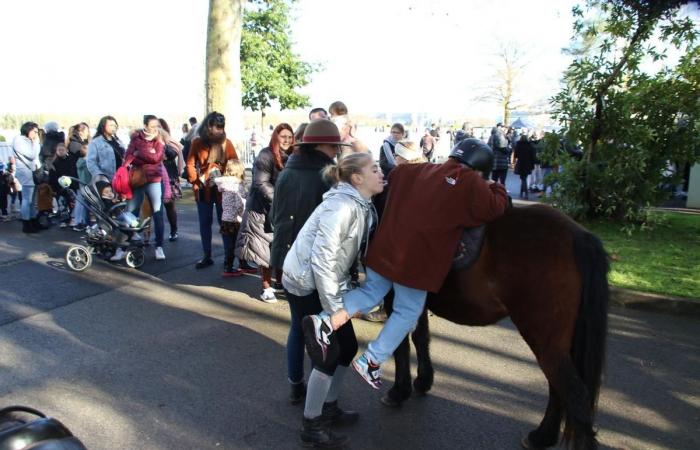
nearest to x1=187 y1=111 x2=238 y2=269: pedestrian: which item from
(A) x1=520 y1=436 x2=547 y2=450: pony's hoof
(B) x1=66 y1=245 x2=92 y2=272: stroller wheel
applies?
(B) x1=66 y1=245 x2=92 y2=272: stroller wheel

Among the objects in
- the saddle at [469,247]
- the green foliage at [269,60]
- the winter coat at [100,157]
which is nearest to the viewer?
the saddle at [469,247]

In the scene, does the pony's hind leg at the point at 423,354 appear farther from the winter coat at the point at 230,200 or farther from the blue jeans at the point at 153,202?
the blue jeans at the point at 153,202

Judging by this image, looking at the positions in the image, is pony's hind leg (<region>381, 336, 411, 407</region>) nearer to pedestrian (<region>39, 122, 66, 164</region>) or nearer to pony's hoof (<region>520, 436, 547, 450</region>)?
pony's hoof (<region>520, 436, 547, 450</region>)

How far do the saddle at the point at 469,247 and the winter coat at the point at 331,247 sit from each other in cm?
56

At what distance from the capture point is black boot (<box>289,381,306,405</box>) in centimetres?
368

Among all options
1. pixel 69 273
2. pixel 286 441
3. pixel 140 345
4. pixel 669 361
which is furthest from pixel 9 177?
pixel 669 361

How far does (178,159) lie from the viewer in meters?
9.60

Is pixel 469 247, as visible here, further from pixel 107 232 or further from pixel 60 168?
pixel 60 168

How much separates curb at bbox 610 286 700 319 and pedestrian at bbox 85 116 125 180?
7087 mm

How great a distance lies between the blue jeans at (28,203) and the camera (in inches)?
366

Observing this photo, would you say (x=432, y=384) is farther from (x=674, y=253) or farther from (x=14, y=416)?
(x=674, y=253)

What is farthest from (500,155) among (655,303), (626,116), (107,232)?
(107,232)

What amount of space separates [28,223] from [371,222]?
849 centimetres

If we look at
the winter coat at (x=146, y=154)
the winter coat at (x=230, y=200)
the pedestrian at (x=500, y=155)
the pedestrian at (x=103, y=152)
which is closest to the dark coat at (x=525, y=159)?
the pedestrian at (x=500, y=155)
